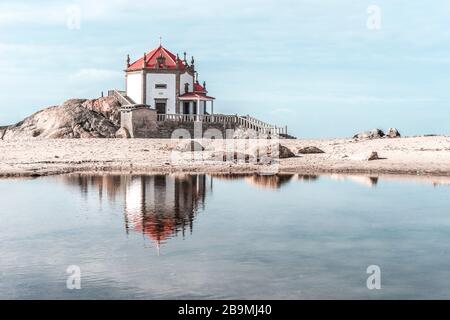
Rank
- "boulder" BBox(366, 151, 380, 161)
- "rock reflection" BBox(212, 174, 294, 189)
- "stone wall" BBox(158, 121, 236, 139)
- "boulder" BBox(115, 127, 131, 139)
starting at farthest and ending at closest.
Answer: "stone wall" BBox(158, 121, 236, 139)
"boulder" BBox(115, 127, 131, 139)
"boulder" BBox(366, 151, 380, 161)
"rock reflection" BBox(212, 174, 294, 189)

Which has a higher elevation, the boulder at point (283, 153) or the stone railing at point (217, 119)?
the stone railing at point (217, 119)

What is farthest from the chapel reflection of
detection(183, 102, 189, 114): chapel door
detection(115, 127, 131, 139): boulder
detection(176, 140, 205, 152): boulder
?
detection(183, 102, 189, 114): chapel door

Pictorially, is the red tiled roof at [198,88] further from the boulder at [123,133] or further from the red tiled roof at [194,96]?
the boulder at [123,133]

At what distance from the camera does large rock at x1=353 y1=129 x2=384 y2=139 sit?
59812 mm

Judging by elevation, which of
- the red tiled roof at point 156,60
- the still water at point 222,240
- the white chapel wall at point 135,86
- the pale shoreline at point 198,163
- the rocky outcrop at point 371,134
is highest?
the red tiled roof at point 156,60

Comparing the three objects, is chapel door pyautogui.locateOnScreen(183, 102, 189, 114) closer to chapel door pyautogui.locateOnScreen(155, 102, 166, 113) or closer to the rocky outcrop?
chapel door pyautogui.locateOnScreen(155, 102, 166, 113)

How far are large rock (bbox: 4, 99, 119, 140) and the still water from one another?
110 feet

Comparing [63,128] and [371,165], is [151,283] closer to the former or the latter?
[371,165]

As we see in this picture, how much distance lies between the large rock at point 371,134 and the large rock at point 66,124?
941 inches

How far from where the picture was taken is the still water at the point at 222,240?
48.6 ft

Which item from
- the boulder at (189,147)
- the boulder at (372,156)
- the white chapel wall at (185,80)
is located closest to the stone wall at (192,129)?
the white chapel wall at (185,80)

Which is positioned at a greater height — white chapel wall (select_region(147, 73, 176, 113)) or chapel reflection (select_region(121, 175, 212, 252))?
white chapel wall (select_region(147, 73, 176, 113))

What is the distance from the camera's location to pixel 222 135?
68562 millimetres
